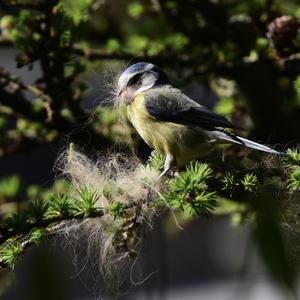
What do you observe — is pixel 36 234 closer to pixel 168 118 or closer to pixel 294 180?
pixel 294 180

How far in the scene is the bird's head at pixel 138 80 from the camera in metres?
1.45

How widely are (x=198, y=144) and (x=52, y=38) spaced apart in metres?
0.47

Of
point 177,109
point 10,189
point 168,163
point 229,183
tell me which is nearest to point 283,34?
point 177,109

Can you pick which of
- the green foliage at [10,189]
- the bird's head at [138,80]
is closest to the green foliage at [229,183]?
the bird's head at [138,80]

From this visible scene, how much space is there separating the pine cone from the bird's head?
31 centimetres

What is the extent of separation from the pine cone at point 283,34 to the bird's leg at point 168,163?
0.42 m

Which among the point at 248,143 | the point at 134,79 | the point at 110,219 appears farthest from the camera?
the point at 134,79

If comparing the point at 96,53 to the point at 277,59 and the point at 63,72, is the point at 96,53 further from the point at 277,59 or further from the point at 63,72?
the point at 277,59

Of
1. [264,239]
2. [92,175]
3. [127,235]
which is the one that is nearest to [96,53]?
[92,175]

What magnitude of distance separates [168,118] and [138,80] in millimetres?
157

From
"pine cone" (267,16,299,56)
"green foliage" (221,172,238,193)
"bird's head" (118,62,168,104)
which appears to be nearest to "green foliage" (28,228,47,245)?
"green foliage" (221,172,238,193)

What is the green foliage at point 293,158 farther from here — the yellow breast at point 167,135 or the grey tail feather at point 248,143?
the yellow breast at point 167,135

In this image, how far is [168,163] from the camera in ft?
4.14

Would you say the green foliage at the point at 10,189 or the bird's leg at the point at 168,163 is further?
the green foliage at the point at 10,189
